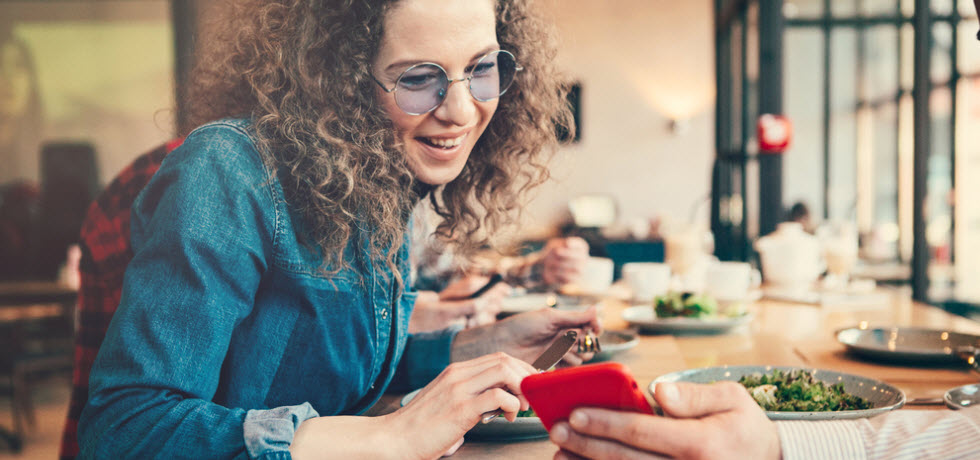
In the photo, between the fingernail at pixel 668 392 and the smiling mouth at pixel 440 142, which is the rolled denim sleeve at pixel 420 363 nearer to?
the smiling mouth at pixel 440 142

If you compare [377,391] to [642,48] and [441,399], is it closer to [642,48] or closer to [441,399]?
[441,399]

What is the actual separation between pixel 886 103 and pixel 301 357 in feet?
20.0

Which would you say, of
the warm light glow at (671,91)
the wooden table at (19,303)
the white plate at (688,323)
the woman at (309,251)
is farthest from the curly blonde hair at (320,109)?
the warm light glow at (671,91)

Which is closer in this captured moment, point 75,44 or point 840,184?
point 75,44

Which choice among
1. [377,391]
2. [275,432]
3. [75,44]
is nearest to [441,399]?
[275,432]

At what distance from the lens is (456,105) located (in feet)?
3.37

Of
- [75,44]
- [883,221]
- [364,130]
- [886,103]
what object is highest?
[75,44]

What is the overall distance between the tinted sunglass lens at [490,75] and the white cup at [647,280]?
3.46 ft

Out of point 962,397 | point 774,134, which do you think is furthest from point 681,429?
point 774,134

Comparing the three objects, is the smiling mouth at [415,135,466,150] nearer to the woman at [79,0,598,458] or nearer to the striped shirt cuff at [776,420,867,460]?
the woman at [79,0,598,458]

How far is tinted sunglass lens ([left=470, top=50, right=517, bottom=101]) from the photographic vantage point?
1.08 meters

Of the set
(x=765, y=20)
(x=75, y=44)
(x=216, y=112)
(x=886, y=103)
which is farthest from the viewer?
(x=886, y=103)

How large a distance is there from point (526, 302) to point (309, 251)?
1.15 metres

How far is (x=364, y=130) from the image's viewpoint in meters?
1.00
